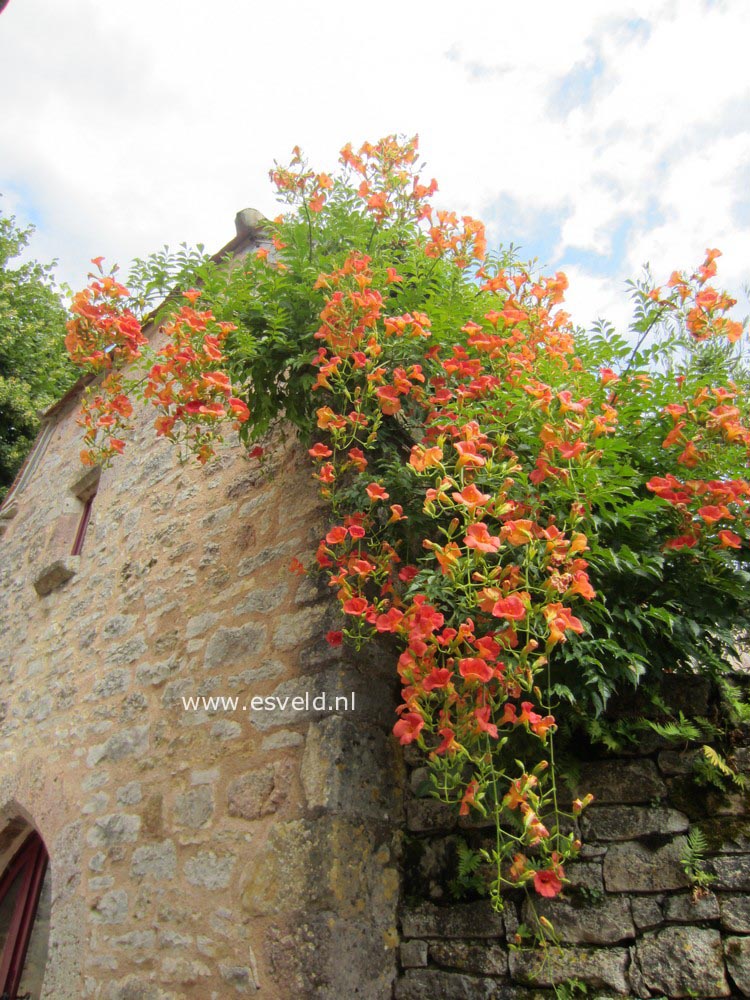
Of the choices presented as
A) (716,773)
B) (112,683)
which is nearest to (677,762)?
(716,773)

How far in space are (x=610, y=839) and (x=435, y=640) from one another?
0.90 metres

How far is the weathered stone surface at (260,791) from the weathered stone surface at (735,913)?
4.51 feet

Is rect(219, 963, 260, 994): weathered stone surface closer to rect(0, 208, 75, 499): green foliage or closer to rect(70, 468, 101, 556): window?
rect(70, 468, 101, 556): window

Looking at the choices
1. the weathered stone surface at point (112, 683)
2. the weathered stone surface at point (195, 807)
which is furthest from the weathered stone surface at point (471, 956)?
the weathered stone surface at point (112, 683)

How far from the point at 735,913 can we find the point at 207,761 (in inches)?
74.4

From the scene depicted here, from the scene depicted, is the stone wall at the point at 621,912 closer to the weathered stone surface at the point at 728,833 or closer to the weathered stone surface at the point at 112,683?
the weathered stone surface at the point at 728,833

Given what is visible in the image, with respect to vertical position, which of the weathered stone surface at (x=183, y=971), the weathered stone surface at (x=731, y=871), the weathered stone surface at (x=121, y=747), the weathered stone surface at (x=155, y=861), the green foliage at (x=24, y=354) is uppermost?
the green foliage at (x=24, y=354)

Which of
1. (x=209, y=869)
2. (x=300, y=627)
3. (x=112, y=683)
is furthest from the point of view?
(x=112, y=683)

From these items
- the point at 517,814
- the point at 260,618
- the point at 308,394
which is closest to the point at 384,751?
the point at 517,814

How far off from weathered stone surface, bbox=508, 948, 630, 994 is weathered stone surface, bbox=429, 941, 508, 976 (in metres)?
0.04

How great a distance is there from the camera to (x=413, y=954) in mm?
2211

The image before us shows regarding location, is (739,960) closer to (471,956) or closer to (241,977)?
(471,956)

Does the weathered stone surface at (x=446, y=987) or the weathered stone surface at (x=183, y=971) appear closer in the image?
the weathered stone surface at (x=446, y=987)

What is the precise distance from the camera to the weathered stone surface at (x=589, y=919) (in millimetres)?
1956
